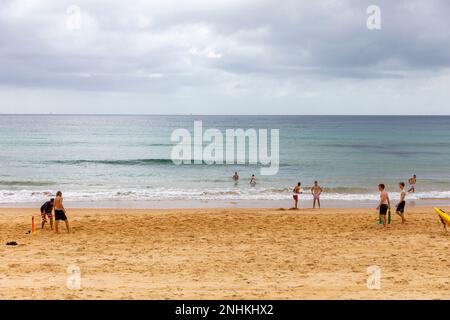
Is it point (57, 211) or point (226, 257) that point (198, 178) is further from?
point (226, 257)

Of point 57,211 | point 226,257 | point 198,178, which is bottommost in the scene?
point 226,257

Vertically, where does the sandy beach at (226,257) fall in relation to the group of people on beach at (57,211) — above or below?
below

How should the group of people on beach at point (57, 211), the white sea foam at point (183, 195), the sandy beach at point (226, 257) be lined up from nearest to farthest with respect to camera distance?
the sandy beach at point (226, 257), the group of people on beach at point (57, 211), the white sea foam at point (183, 195)

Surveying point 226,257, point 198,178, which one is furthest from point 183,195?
point 226,257

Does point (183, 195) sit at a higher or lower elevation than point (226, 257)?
higher

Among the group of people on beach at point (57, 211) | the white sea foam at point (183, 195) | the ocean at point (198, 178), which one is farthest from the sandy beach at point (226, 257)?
the ocean at point (198, 178)

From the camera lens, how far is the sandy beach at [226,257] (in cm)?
943

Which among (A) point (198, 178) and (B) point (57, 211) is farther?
(A) point (198, 178)

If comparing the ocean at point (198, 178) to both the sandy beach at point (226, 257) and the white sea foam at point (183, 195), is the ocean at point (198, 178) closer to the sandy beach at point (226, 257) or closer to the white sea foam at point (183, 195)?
the white sea foam at point (183, 195)

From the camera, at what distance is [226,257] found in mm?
12250
